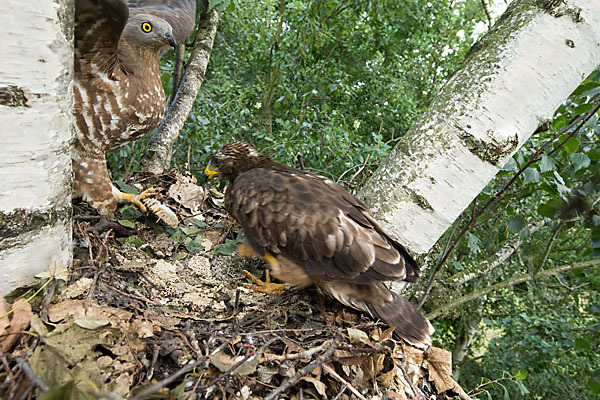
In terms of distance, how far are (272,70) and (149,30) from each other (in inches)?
166

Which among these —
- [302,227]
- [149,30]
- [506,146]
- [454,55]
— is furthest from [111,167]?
[454,55]

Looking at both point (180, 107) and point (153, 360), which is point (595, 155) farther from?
point (180, 107)

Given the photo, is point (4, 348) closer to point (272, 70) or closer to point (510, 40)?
point (510, 40)

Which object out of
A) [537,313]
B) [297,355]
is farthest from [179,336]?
[537,313]

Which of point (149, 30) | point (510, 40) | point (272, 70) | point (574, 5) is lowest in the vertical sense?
point (272, 70)

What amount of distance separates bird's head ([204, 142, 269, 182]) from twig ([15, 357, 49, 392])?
190cm

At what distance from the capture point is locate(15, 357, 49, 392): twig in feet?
2.92

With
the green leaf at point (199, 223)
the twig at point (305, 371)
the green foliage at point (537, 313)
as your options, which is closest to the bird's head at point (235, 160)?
Answer: the green leaf at point (199, 223)

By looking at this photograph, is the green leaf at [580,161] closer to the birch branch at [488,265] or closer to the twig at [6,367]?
the birch branch at [488,265]

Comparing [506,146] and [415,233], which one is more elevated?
[506,146]

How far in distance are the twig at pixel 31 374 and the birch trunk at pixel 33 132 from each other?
392mm

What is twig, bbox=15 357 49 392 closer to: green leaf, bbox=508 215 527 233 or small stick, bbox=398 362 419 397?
small stick, bbox=398 362 419 397

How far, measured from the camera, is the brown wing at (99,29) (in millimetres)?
1774

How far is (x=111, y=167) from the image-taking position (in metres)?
5.13
